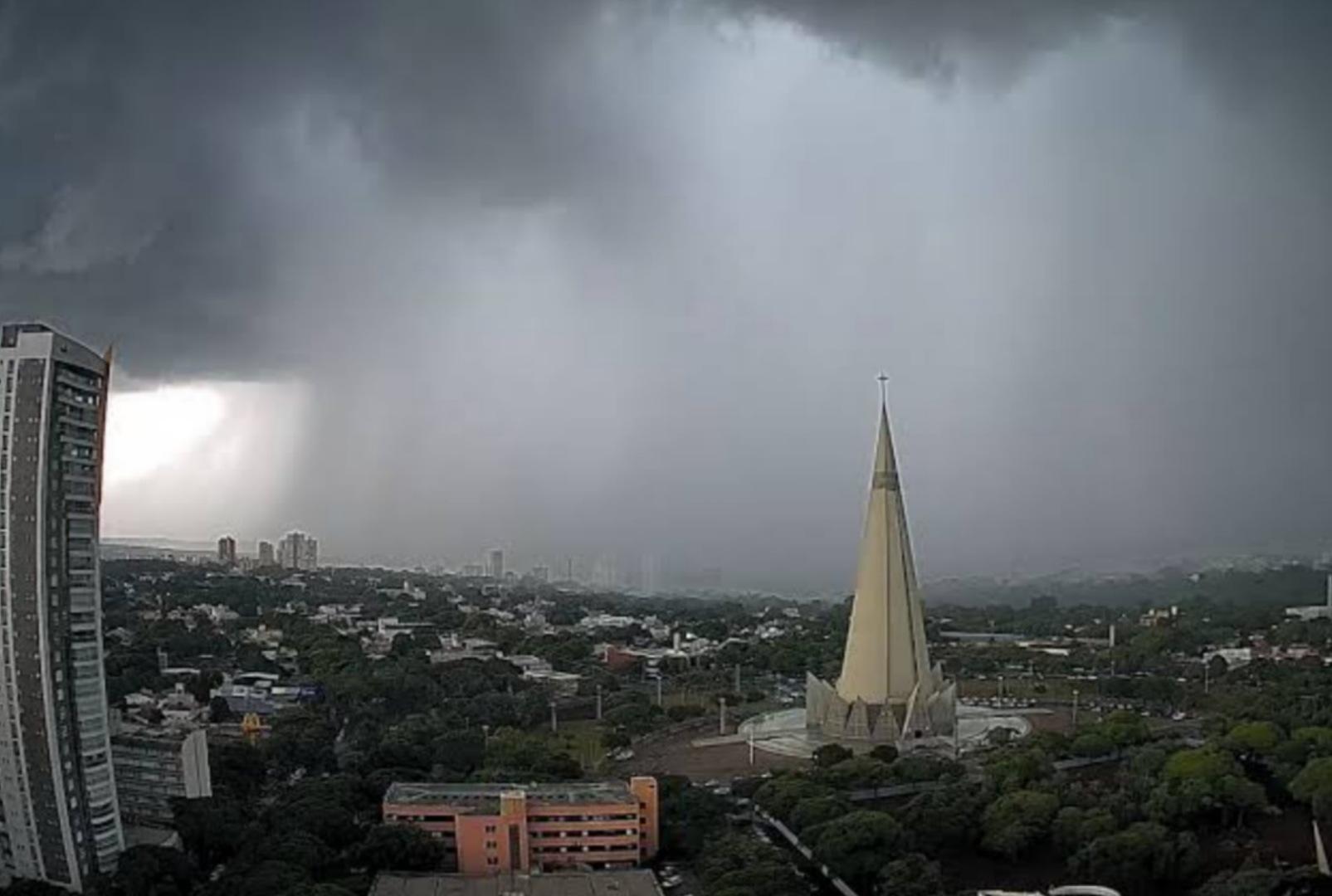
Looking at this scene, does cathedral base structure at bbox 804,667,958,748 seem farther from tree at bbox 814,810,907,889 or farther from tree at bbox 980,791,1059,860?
tree at bbox 814,810,907,889

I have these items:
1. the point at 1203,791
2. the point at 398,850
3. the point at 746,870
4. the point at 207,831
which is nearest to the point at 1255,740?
the point at 1203,791

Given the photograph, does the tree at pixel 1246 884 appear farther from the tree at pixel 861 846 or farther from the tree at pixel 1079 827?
the tree at pixel 861 846

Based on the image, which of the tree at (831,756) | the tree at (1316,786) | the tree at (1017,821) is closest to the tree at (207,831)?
the tree at (831,756)

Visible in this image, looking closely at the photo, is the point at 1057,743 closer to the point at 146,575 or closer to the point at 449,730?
the point at 449,730

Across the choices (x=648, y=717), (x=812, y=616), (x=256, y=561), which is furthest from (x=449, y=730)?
(x=256, y=561)

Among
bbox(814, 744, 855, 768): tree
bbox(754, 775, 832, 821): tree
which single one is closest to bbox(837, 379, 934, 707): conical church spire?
bbox(814, 744, 855, 768): tree

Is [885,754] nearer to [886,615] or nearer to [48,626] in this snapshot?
[886,615]
